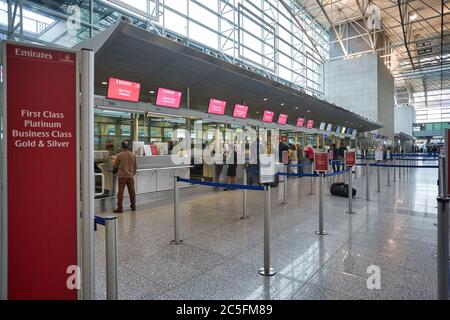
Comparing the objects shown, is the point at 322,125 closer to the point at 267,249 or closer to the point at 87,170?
the point at 267,249

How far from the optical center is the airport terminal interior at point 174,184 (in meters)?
1.64

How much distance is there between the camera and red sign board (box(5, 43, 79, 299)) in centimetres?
157

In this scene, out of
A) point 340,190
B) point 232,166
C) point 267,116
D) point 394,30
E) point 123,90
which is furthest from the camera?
point 394,30

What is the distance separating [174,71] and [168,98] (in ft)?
3.01

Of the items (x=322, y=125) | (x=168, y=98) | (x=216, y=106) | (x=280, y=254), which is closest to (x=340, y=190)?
(x=280, y=254)

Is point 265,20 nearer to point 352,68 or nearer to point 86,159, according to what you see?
point 352,68

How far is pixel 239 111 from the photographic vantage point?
40.1 ft

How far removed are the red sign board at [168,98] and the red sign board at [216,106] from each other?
5.91 feet

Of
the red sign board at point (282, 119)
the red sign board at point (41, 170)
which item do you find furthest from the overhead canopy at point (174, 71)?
the red sign board at point (41, 170)

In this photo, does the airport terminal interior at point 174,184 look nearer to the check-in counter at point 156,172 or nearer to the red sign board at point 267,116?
the check-in counter at point 156,172

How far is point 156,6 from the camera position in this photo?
1027cm

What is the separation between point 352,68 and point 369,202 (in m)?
28.4

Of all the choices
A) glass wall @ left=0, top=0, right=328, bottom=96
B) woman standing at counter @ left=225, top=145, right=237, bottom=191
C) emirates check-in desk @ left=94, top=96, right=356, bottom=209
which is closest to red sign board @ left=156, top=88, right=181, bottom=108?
emirates check-in desk @ left=94, top=96, right=356, bottom=209

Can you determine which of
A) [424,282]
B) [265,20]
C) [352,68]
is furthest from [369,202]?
[352,68]
